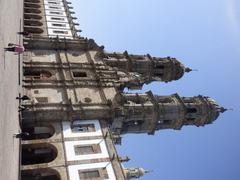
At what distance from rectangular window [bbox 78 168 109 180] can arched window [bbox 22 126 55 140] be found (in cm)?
515

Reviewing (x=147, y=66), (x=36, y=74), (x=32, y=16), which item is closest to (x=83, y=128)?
(x=36, y=74)

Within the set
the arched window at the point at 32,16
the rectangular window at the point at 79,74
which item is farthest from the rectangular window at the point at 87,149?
the arched window at the point at 32,16

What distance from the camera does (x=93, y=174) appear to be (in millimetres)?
33031

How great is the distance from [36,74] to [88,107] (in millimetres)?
6873

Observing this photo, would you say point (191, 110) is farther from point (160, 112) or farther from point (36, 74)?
point (36, 74)

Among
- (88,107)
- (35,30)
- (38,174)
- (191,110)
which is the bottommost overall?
(38,174)

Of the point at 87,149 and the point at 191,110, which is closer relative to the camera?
the point at 87,149

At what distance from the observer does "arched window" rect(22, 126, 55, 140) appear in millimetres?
36116

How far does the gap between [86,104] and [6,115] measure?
17.6 metres

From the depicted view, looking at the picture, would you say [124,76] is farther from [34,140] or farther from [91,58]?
[34,140]

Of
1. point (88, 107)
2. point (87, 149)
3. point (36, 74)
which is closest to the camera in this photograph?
point (87, 149)

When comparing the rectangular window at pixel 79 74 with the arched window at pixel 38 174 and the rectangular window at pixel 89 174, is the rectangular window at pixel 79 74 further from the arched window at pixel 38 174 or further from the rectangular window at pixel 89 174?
the rectangular window at pixel 89 174

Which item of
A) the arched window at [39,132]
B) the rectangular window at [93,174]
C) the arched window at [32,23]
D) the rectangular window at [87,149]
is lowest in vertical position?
the rectangular window at [93,174]

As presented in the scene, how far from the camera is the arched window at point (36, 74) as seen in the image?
131 feet
